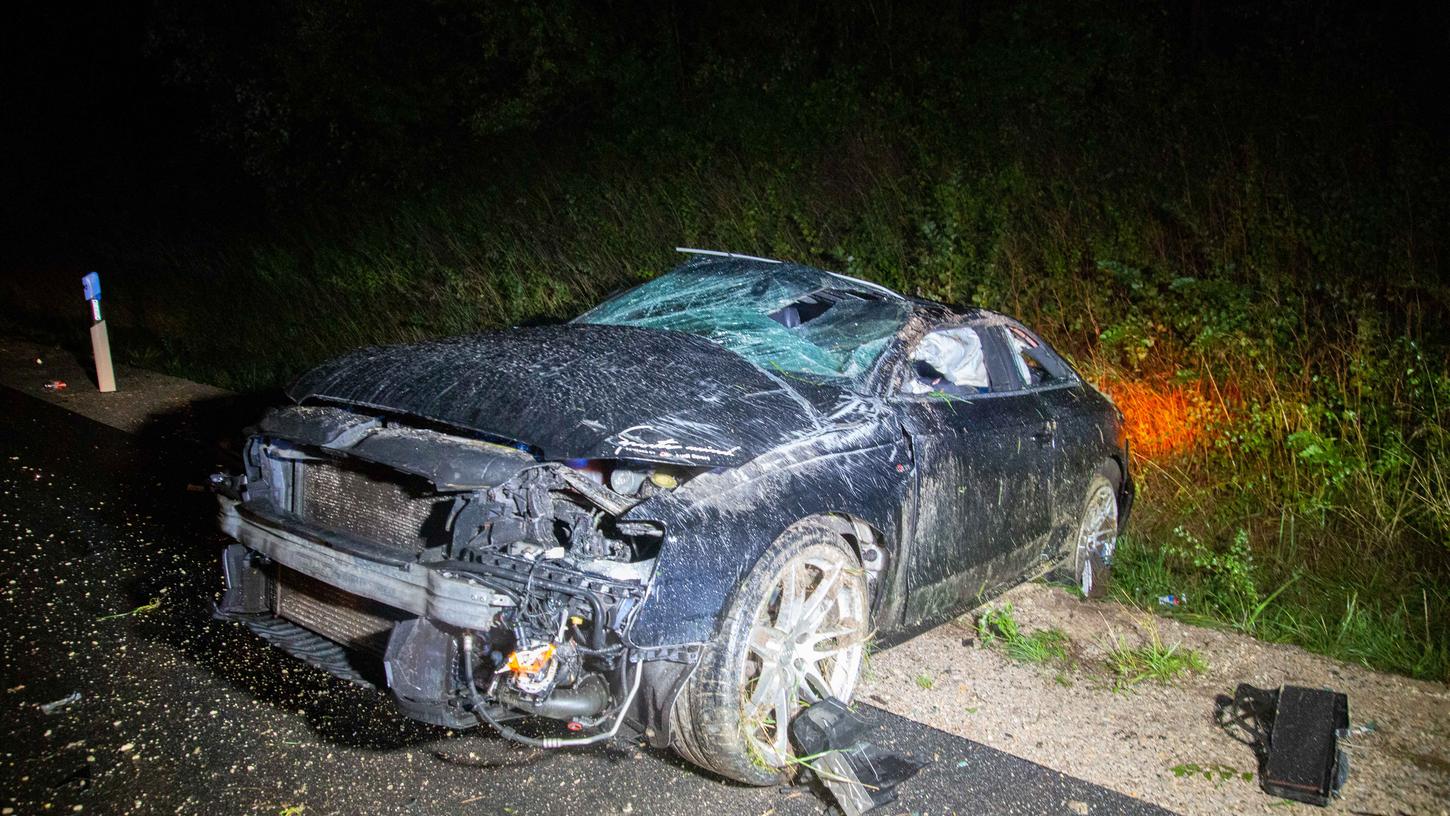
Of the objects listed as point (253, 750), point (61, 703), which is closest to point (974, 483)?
point (253, 750)

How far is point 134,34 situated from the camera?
25.7 meters

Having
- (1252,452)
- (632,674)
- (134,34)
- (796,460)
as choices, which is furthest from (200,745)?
(134,34)

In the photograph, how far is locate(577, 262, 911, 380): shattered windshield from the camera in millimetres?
4156

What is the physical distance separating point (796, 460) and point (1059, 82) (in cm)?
1015

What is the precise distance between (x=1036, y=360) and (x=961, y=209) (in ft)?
13.4

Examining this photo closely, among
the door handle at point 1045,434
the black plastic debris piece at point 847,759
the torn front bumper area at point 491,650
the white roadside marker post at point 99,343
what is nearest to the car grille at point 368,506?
the torn front bumper area at point 491,650

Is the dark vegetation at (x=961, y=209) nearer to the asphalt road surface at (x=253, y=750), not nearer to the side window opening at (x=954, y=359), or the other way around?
the side window opening at (x=954, y=359)

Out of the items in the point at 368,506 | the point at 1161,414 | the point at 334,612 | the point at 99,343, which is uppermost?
the point at 368,506

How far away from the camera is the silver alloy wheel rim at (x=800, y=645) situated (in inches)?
128

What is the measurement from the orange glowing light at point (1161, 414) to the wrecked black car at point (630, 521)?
312 centimetres

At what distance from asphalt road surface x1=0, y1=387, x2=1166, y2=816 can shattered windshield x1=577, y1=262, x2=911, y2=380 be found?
142cm

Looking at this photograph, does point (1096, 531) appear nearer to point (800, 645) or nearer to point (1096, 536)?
point (1096, 536)

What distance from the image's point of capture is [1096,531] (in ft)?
18.1

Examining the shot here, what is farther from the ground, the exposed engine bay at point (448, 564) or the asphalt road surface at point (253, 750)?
the exposed engine bay at point (448, 564)
